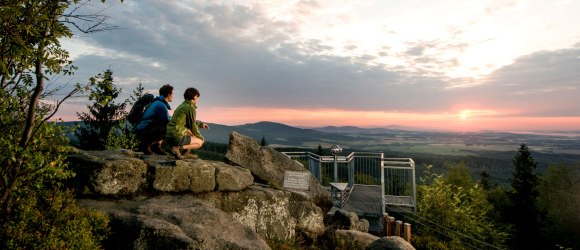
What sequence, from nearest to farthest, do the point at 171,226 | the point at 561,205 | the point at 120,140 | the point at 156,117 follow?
1. the point at 171,226
2. the point at 156,117
3. the point at 120,140
4. the point at 561,205

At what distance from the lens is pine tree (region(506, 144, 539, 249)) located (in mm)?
44875

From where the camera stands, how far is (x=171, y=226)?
5.46 m

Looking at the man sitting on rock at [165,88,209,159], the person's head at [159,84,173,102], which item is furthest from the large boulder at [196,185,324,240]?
the person's head at [159,84,173,102]

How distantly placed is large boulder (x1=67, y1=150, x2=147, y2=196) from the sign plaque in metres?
5.57

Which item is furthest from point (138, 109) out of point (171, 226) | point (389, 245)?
point (389, 245)

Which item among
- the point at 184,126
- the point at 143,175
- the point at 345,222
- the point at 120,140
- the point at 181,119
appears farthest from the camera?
the point at 120,140

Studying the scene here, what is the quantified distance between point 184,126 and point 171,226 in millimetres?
3784

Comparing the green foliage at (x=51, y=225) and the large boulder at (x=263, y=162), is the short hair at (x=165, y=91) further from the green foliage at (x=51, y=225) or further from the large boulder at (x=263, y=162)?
the green foliage at (x=51, y=225)

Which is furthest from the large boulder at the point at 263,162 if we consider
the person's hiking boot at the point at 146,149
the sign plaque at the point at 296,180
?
the person's hiking boot at the point at 146,149

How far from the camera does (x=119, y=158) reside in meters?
7.59

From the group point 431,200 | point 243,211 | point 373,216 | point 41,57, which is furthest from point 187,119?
point 431,200

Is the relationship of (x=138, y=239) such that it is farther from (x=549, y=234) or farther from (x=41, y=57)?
(x=549, y=234)

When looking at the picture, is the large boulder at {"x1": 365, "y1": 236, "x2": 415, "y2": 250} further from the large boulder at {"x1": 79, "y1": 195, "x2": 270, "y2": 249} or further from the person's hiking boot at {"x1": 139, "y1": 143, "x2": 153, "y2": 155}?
the person's hiking boot at {"x1": 139, "y1": 143, "x2": 153, "y2": 155}

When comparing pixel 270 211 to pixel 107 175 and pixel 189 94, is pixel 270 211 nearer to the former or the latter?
pixel 189 94
